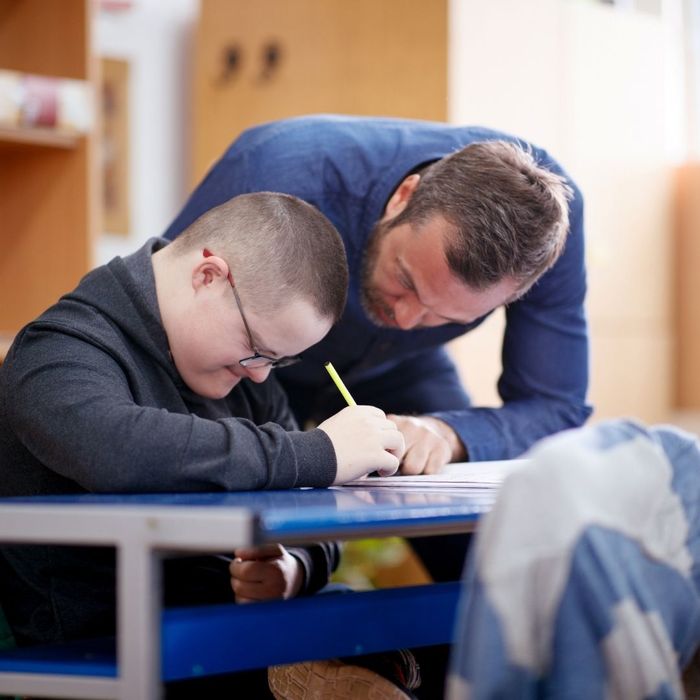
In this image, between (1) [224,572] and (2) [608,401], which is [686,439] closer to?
(1) [224,572]

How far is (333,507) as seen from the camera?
3.32 feet

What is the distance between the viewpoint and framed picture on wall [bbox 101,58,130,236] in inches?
149

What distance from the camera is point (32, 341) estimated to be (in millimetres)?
1266

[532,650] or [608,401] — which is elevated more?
[532,650]

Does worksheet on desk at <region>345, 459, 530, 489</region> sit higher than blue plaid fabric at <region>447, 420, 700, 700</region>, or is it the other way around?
blue plaid fabric at <region>447, 420, 700, 700</region>

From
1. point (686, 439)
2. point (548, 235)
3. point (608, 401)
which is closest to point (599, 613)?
point (686, 439)

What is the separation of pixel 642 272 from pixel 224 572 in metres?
2.95

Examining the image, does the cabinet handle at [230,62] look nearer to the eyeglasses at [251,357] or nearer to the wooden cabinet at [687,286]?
the wooden cabinet at [687,286]

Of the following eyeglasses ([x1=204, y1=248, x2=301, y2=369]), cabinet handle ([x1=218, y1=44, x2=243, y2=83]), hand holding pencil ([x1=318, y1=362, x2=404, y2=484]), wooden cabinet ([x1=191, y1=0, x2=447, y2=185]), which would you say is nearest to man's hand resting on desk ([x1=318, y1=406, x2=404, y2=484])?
hand holding pencil ([x1=318, y1=362, x2=404, y2=484])

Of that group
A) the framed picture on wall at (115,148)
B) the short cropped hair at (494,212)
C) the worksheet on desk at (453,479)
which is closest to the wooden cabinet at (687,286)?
the framed picture on wall at (115,148)

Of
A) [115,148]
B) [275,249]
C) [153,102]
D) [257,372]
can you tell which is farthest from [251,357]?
[153,102]

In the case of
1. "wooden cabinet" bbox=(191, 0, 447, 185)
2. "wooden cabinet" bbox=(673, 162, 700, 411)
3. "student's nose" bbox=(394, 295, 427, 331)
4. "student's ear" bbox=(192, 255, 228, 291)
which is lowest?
"wooden cabinet" bbox=(673, 162, 700, 411)

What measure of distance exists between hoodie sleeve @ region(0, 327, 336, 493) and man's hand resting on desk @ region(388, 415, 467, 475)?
32 centimetres

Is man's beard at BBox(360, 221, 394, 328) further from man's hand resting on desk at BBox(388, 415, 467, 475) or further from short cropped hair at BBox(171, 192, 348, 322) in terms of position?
short cropped hair at BBox(171, 192, 348, 322)
